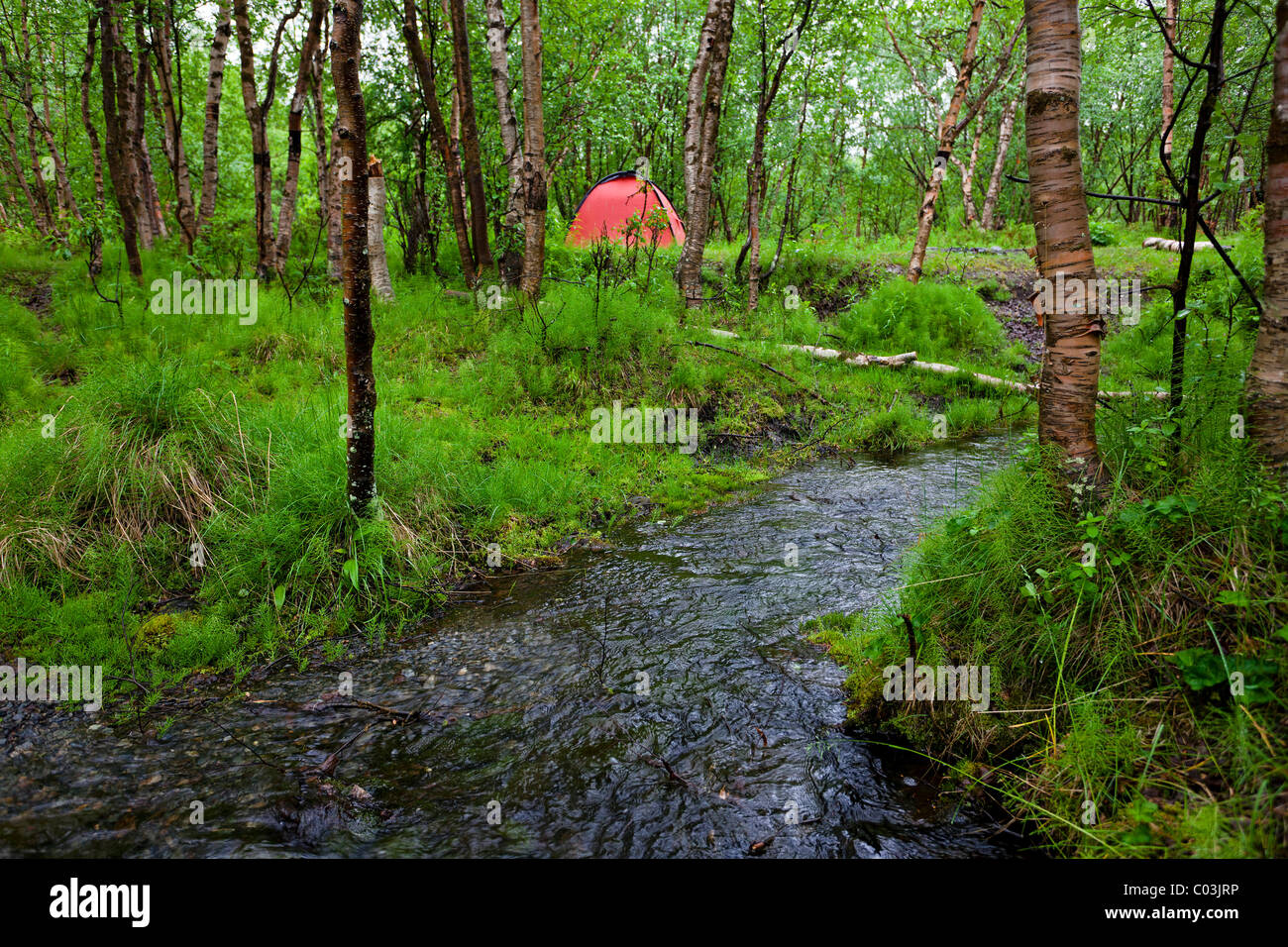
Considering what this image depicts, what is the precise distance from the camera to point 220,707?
161 inches

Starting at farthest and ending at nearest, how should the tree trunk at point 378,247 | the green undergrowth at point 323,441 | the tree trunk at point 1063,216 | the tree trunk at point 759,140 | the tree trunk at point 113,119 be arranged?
1. the tree trunk at point 759,140
2. the tree trunk at point 378,247
3. the tree trunk at point 113,119
4. the green undergrowth at point 323,441
5. the tree trunk at point 1063,216

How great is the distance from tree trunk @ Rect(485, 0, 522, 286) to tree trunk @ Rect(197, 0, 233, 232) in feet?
12.0

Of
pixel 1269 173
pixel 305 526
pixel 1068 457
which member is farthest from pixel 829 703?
pixel 305 526

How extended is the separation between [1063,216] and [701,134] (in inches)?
362

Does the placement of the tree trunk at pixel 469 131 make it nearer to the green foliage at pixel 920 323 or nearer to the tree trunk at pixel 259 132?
the tree trunk at pixel 259 132

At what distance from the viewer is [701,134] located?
37.6 ft

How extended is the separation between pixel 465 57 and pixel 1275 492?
35.3ft

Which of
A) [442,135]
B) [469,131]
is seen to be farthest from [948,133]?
[442,135]

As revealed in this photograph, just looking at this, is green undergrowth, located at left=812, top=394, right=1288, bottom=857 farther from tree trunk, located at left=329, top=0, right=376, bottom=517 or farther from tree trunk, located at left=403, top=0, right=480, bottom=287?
tree trunk, located at left=403, top=0, right=480, bottom=287

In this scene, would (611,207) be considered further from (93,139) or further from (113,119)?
(93,139)

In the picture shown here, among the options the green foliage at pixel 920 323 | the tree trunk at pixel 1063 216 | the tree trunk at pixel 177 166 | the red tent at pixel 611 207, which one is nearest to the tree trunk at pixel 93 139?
the tree trunk at pixel 177 166

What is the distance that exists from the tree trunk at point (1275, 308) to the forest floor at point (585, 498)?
18 centimetres

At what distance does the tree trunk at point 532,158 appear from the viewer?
9.30 metres
